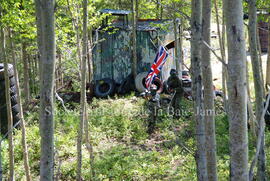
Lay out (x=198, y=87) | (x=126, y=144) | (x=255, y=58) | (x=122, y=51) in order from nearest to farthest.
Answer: (x=198, y=87), (x=255, y=58), (x=126, y=144), (x=122, y=51)

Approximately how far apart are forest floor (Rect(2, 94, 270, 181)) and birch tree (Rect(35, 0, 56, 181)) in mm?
3501

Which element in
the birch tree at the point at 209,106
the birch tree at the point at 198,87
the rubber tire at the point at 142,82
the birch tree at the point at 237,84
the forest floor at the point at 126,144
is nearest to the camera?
the birch tree at the point at 237,84

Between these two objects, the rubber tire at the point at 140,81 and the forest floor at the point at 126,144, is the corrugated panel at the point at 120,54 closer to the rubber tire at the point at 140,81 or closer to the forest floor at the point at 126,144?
the rubber tire at the point at 140,81

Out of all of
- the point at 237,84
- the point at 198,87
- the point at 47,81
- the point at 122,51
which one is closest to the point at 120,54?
the point at 122,51

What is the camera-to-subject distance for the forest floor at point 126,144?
7.48 m

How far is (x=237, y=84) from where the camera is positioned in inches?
87.4

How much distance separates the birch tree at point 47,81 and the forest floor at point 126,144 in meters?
3.50

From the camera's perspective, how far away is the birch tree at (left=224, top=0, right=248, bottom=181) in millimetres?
2205

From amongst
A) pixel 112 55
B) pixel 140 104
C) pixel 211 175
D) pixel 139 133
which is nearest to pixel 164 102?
pixel 140 104

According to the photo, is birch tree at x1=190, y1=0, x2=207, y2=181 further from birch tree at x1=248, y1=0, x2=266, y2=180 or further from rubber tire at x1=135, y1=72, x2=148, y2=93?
rubber tire at x1=135, y1=72, x2=148, y2=93

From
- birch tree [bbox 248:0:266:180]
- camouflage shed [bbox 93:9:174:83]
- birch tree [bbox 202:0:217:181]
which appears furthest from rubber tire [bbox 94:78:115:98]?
birch tree [bbox 202:0:217:181]

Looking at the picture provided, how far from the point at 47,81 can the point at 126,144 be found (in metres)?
7.08

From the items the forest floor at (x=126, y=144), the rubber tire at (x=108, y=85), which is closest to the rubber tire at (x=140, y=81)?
the rubber tire at (x=108, y=85)

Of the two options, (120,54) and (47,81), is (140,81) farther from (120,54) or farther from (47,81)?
(47,81)
